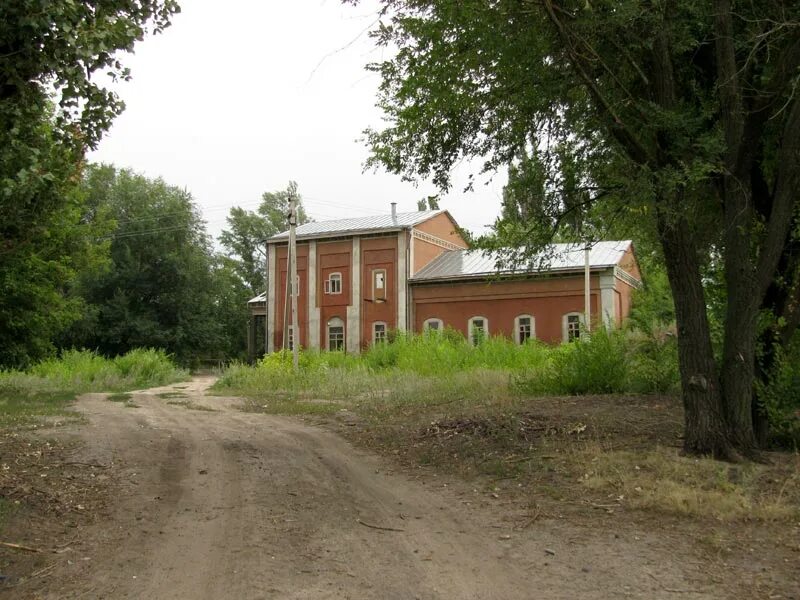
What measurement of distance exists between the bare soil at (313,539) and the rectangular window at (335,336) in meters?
35.6

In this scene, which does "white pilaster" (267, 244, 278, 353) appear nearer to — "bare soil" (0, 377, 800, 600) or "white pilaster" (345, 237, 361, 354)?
"white pilaster" (345, 237, 361, 354)

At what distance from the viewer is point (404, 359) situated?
83.5 ft

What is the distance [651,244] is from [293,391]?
38.9ft

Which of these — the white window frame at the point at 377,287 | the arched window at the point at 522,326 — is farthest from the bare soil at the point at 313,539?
the white window frame at the point at 377,287

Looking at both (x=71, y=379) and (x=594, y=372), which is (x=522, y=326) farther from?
(x=594, y=372)

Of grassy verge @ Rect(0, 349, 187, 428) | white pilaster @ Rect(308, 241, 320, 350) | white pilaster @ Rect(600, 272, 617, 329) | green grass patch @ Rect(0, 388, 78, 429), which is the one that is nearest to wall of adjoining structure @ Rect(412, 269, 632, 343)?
white pilaster @ Rect(600, 272, 617, 329)

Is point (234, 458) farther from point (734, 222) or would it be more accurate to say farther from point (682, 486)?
point (734, 222)

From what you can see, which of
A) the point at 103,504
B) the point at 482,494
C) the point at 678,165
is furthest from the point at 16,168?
the point at 678,165

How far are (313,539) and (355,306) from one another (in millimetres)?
38432

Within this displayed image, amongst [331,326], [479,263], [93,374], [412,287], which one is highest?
[479,263]

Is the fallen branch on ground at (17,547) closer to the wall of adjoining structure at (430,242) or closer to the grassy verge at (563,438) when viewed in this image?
the grassy verge at (563,438)

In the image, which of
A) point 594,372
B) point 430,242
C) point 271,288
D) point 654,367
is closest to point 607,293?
point 430,242

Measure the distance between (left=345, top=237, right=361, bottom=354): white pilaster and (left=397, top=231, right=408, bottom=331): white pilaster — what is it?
8.95 ft

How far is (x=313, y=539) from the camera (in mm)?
5812
